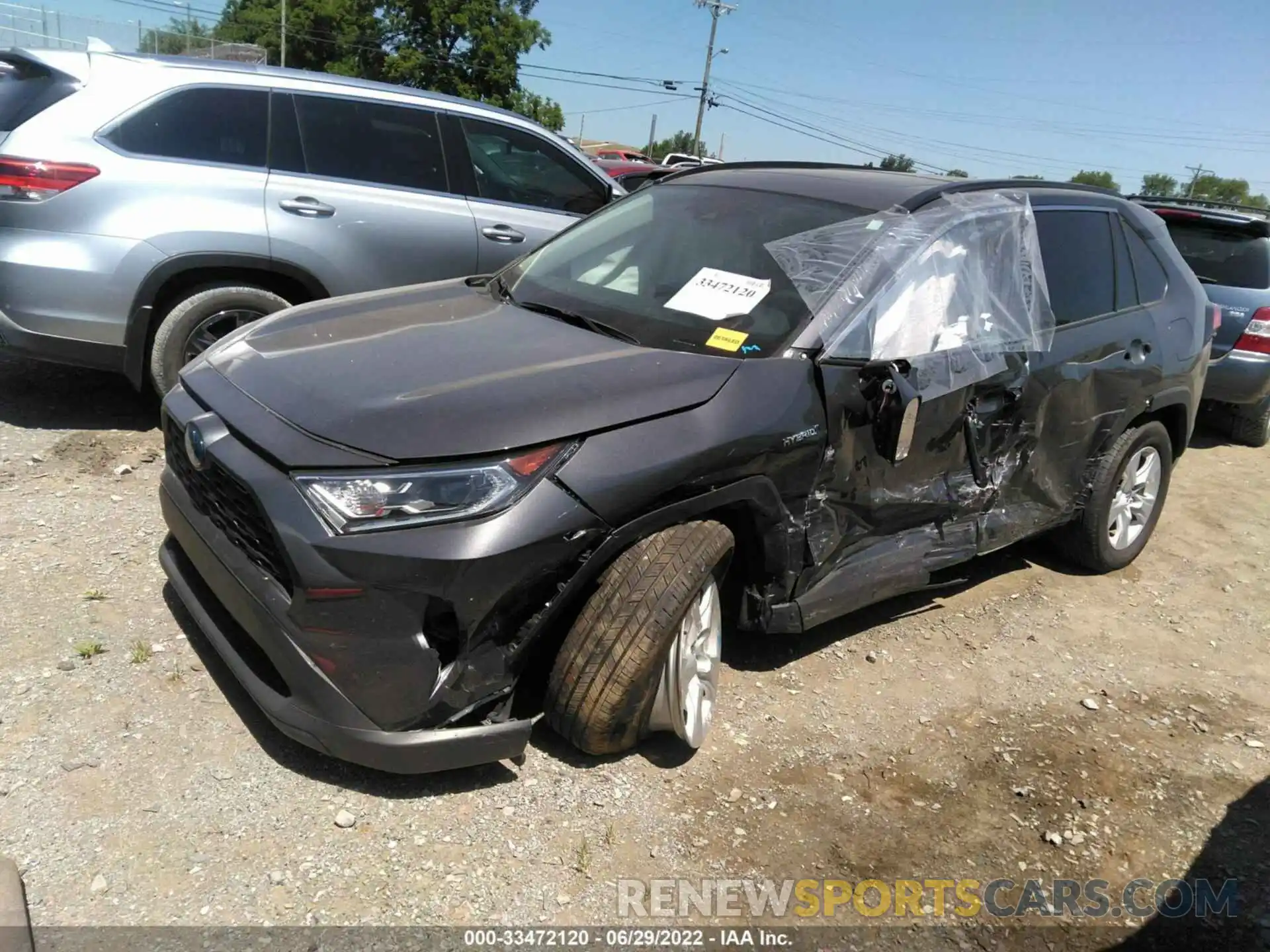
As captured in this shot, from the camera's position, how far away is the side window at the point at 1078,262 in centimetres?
392

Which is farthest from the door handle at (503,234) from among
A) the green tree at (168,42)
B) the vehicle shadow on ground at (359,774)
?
the green tree at (168,42)

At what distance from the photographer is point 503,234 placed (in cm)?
549

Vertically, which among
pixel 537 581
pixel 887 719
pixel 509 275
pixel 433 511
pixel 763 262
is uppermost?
pixel 763 262

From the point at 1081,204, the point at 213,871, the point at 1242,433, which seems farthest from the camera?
the point at 1242,433

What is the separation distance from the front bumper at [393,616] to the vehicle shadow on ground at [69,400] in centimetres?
302

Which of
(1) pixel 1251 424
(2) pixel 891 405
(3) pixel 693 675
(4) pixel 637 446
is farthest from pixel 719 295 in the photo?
(1) pixel 1251 424

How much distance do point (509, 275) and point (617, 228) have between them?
0.49m

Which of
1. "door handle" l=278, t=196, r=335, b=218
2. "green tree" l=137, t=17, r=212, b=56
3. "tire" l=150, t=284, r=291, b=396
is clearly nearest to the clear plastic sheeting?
"door handle" l=278, t=196, r=335, b=218

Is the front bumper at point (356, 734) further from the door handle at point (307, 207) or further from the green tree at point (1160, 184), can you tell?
the green tree at point (1160, 184)

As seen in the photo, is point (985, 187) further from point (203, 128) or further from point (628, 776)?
point (203, 128)

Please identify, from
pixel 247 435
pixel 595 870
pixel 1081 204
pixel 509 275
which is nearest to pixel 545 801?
pixel 595 870

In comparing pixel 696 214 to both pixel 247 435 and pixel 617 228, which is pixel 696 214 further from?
pixel 247 435

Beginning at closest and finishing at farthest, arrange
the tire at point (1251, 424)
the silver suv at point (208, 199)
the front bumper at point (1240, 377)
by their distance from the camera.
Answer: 1. the silver suv at point (208, 199)
2. the front bumper at point (1240, 377)
3. the tire at point (1251, 424)

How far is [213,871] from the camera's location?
2.28m
